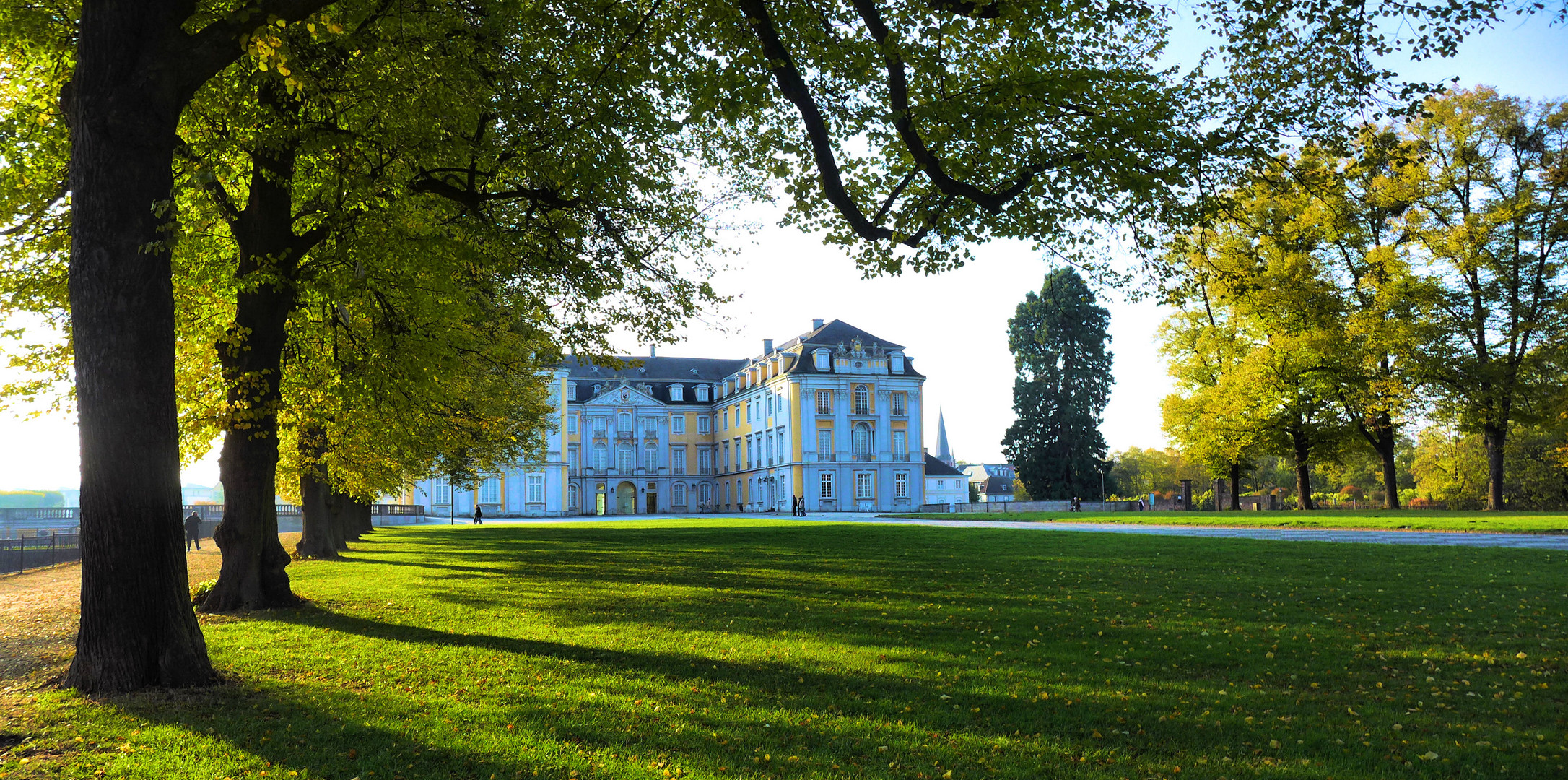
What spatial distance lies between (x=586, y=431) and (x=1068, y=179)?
65378mm

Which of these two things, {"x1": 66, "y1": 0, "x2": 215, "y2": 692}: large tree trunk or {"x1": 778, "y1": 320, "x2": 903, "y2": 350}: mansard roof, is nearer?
{"x1": 66, "y1": 0, "x2": 215, "y2": 692}: large tree trunk

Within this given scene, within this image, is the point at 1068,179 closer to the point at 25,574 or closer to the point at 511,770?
the point at 511,770

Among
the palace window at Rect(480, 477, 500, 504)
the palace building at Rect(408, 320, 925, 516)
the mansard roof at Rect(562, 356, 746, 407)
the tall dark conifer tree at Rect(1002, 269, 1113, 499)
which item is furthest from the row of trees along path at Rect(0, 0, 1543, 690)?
the mansard roof at Rect(562, 356, 746, 407)

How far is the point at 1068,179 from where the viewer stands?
33.2ft

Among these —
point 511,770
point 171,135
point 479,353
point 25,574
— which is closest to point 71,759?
point 511,770

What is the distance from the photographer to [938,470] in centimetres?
9231

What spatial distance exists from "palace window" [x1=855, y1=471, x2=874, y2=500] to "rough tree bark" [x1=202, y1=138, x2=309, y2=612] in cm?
5527

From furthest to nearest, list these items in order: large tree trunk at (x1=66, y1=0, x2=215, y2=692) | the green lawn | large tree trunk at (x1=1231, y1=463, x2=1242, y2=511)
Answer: large tree trunk at (x1=1231, y1=463, x2=1242, y2=511), the green lawn, large tree trunk at (x1=66, y1=0, x2=215, y2=692)

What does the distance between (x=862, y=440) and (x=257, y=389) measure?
2248 inches

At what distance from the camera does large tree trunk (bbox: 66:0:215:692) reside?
641cm

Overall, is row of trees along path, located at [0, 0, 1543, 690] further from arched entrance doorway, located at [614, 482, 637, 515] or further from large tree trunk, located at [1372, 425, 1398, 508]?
arched entrance doorway, located at [614, 482, 637, 515]

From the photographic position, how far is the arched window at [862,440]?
66.1m

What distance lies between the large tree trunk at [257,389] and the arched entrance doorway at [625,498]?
6209 centimetres

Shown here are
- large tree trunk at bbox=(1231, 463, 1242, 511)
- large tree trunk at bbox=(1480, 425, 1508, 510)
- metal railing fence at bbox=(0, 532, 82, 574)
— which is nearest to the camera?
metal railing fence at bbox=(0, 532, 82, 574)
